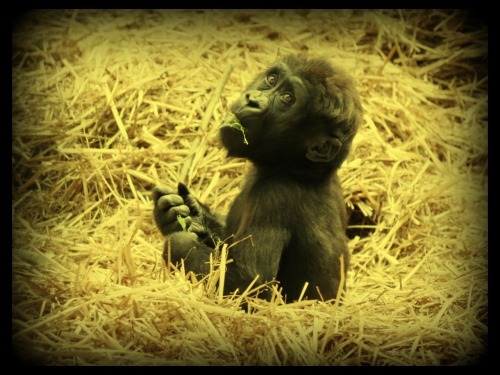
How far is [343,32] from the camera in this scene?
8086 mm

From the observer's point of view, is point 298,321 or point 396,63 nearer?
point 298,321

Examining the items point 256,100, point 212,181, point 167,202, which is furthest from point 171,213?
point 212,181

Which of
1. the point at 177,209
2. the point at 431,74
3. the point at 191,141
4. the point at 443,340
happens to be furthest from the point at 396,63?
the point at 443,340

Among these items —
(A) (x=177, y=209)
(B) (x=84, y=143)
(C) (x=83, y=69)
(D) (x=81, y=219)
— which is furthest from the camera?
(C) (x=83, y=69)

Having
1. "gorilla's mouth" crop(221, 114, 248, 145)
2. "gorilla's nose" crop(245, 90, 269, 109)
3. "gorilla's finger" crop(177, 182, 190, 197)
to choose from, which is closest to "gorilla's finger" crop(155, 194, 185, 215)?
"gorilla's finger" crop(177, 182, 190, 197)

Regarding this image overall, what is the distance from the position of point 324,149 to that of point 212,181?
1.82 meters

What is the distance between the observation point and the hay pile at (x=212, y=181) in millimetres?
4043

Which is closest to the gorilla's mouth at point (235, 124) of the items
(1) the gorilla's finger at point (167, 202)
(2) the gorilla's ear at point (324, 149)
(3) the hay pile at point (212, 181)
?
(2) the gorilla's ear at point (324, 149)

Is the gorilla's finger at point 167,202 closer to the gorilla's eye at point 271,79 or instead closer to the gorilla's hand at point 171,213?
the gorilla's hand at point 171,213

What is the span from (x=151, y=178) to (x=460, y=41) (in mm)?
3848

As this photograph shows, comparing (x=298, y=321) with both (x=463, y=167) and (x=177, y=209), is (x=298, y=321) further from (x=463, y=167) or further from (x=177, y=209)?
(x=463, y=167)

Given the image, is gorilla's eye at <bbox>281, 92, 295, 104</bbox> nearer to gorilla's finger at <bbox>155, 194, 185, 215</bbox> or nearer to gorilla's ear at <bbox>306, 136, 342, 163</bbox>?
gorilla's ear at <bbox>306, 136, 342, 163</bbox>

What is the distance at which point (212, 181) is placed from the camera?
6.48 metres

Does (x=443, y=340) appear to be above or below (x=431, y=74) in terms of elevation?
below
